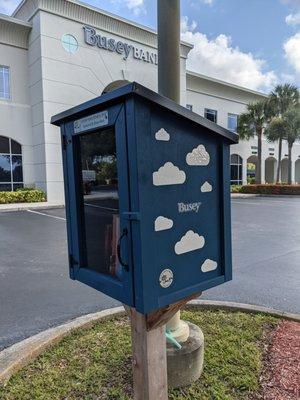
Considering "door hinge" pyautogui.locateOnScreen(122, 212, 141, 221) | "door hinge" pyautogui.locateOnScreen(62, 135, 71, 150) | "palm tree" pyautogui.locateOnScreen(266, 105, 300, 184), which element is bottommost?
"door hinge" pyautogui.locateOnScreen(122, 212, 141, 221)

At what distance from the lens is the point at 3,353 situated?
3.13 m

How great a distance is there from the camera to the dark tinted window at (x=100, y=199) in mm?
1925

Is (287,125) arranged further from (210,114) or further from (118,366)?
(118,366)

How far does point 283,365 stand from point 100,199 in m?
2.15

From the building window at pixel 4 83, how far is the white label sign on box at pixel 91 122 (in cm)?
1953

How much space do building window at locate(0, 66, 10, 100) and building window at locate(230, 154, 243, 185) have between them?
19856 millimetres

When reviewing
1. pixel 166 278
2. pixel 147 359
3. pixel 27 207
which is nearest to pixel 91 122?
pixel 166 278

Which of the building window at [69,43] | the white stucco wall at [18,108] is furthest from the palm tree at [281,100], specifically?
the white stucco wall at [18,108]

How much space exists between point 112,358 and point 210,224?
1674 mm

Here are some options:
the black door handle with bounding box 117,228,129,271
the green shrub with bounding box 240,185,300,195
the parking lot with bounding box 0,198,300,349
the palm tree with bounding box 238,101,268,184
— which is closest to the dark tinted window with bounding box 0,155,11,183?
the parking lot with bounding box 0,198,300,349

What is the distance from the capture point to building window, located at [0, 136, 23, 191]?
19.6 meters

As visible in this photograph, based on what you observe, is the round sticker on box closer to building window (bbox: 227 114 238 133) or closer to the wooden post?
the wooden post

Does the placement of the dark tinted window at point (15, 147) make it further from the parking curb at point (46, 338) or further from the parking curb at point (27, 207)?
the parking curb at point (46, 338)

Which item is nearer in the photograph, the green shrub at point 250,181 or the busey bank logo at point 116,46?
the busey bank logo at point 116,46
